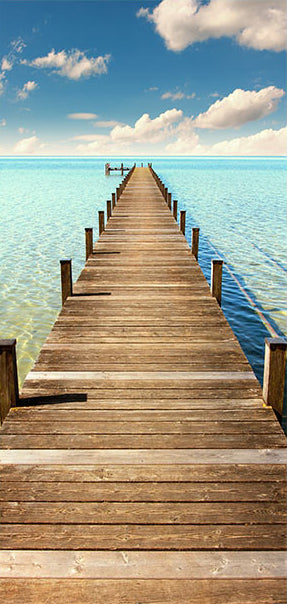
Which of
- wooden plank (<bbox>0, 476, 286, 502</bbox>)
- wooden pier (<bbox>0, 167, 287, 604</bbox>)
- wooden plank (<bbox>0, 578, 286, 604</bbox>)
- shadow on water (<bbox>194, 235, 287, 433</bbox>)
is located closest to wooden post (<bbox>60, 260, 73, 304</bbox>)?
wooden pier (<bbox>0, 167, 287, 604</bbox>)

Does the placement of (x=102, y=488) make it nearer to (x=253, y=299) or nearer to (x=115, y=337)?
(x=115, y=337)

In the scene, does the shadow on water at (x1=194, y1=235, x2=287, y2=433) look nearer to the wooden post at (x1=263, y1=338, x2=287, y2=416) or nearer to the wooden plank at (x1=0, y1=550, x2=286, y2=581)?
the wooden post at (x1=263, y1=338, x2=287, y2=416)

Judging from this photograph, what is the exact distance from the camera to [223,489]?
3699mm

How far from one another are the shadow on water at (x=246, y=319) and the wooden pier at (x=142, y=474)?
2.61 metres

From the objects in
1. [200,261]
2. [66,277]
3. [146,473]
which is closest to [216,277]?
[66,277]

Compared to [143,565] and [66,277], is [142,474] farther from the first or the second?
[66,277]

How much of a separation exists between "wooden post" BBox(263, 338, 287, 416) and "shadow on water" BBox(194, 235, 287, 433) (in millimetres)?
2355

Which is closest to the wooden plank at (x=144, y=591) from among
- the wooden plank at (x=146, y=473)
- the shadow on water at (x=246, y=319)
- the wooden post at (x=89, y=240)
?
the wooden plank at (x=146, y=473)

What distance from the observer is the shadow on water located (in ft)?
32.0

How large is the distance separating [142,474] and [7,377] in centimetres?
177

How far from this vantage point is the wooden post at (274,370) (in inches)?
182

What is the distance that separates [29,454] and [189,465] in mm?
1498

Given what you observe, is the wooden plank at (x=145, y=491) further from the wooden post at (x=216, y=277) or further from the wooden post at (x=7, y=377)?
the wooden post at (x=216, y=277)

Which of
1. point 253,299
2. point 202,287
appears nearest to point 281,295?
point 253,299
